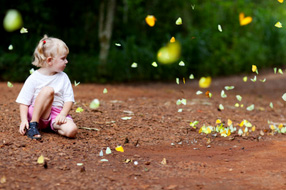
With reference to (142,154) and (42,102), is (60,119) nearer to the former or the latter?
(42,102)

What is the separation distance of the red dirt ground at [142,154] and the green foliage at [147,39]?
4.12m

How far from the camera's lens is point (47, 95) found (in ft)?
11.8

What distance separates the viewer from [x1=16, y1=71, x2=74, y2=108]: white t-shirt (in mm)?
3668

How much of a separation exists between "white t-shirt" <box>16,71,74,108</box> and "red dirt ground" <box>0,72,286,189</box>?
12.7 inches

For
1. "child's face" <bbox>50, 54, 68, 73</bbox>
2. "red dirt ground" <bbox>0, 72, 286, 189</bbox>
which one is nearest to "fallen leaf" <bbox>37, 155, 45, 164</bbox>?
"red dirt ground" <bbox>0, 72, 286, 189</bbox>

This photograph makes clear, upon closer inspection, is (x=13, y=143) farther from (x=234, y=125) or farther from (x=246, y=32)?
(x=246, y=32)

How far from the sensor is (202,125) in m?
4.64

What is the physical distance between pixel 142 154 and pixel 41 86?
3.38ft

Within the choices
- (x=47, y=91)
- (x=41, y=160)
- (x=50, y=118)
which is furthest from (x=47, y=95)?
(x=41, y=160)

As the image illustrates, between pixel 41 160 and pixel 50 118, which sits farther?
pixel 50 118

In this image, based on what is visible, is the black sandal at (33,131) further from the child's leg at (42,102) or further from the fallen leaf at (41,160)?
the fallen leaf at (41,160)

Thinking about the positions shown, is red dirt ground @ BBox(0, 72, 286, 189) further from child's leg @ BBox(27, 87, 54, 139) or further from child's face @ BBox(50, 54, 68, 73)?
child's face @ BBox(50, 54, 68, 73)

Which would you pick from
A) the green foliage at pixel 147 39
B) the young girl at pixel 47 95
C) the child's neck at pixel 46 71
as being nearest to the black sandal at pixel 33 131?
the young girl at pixel 47 95

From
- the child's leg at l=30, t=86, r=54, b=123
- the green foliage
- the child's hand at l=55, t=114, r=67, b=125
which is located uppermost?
the green foliage
